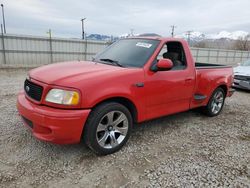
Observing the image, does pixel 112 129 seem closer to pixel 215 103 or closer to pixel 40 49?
pixel 215 103

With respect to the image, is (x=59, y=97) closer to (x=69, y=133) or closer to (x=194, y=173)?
(x=69, y=133)

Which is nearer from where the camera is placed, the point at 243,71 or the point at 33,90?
the point at 33,90

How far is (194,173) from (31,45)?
Answer: 1394 cm

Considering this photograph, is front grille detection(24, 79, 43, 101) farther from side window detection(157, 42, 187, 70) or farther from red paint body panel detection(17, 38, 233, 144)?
side window detection(157, 42, 187, 70)

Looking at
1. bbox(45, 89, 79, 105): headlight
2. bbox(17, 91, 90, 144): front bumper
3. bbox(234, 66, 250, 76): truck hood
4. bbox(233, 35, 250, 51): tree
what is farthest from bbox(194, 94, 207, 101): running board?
bbox(233, 35, 250, 51): tree

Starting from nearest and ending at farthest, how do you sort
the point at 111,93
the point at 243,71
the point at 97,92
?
the point at 97,92
the point at 111,93
the point at 243,71

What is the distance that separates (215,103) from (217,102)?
8 cm

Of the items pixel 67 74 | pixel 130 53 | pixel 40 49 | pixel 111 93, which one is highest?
pixel 40 49

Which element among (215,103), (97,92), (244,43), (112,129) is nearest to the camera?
(97,92)

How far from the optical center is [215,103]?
16.1 ft

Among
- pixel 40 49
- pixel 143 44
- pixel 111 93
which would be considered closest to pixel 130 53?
pixel 143 44

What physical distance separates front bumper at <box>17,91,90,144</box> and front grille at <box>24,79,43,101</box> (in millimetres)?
128

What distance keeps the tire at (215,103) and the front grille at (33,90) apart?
3.71 m

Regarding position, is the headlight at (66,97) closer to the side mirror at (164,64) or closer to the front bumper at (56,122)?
the front bumper at (56,122)
